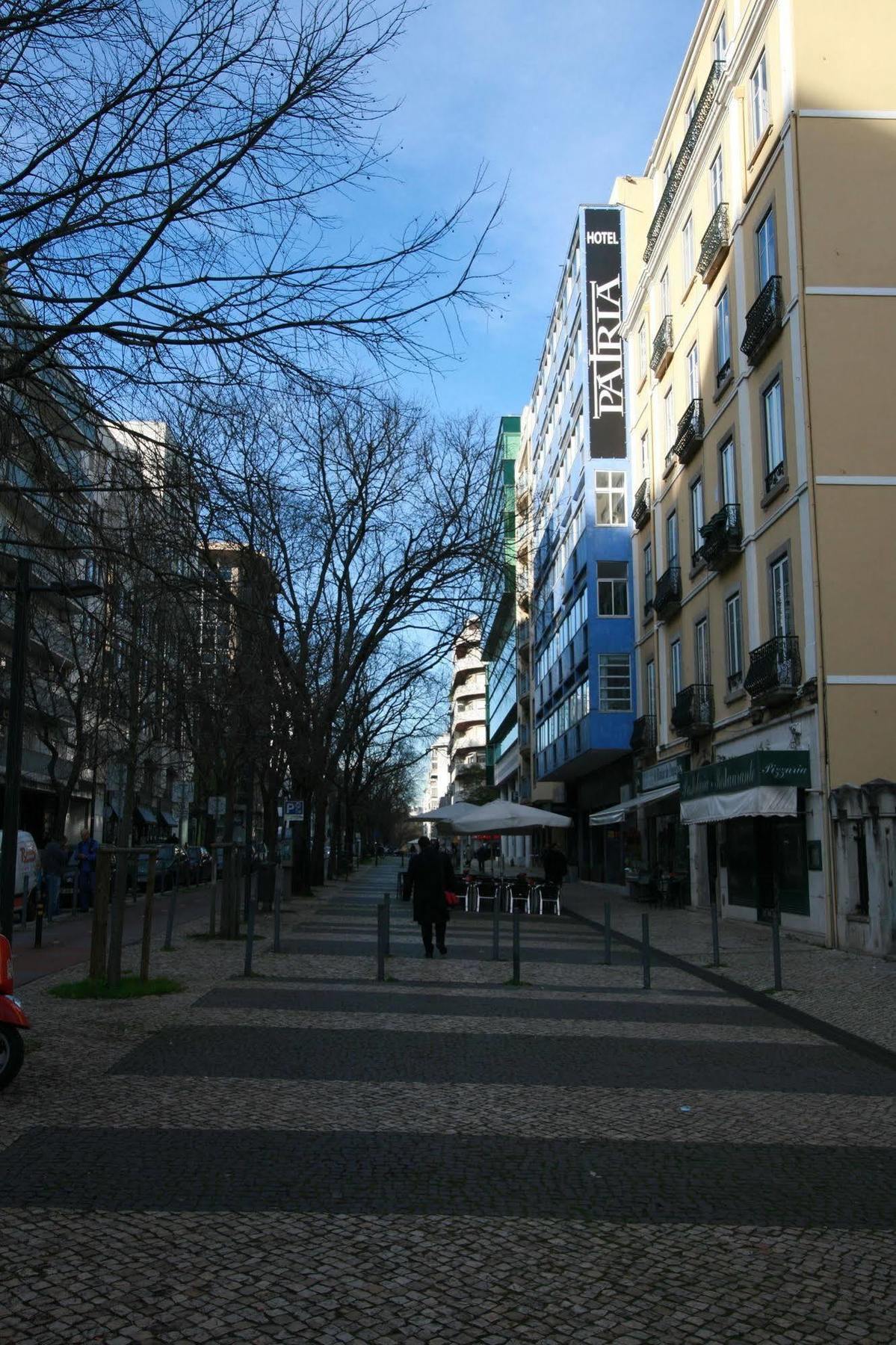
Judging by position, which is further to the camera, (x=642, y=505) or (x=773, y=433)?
(x=642, y=505)

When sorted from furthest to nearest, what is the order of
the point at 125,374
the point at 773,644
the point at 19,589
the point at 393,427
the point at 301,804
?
the point at 301,804, the point at 393,427, the point at 773,644, the point at 19,589, the point at 125,374

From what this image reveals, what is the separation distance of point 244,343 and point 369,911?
22621 millimetres

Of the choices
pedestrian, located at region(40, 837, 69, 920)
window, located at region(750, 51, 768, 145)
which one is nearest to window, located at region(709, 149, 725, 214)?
window, located at region(750, 51, 768, 145)

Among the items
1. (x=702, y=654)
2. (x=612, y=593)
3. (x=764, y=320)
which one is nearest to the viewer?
(x=764, y=320)

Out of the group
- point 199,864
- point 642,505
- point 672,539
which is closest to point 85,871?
point 672,539

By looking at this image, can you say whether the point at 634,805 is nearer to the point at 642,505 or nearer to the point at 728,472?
the point at 642,505

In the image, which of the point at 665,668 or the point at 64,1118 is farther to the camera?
the point at 665,668

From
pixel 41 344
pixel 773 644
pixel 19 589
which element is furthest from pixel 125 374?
pixel 773 644

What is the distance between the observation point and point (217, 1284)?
4516 millimetres

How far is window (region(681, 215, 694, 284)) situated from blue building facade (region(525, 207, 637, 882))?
22.5ft

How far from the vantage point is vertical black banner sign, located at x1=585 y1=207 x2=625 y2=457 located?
42750 millimetres

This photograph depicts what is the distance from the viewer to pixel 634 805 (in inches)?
1308

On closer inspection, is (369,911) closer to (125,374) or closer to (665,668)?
(665,668)

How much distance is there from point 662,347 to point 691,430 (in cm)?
472
